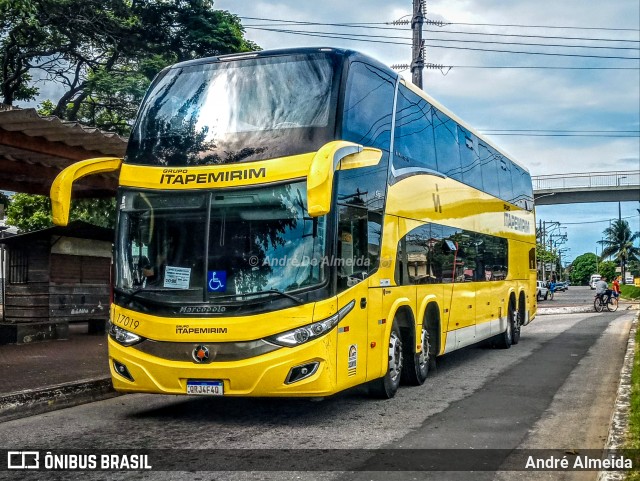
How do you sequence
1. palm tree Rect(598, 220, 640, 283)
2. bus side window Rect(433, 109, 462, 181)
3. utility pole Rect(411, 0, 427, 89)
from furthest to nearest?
palm tree Rect(598, 220, 640, 283)
utility pole Rect(411, 0, 427, 89)
bus side window Rect(433, 109, 462, 181)

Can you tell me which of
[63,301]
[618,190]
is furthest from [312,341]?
[618,190]

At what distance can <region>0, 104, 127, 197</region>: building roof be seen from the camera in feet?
38.0

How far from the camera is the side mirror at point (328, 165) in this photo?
6914 mm

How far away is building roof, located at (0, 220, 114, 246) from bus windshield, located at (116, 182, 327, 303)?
27.8ft

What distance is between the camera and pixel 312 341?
7.81 metres

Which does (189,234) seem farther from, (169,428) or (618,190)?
(618,190)

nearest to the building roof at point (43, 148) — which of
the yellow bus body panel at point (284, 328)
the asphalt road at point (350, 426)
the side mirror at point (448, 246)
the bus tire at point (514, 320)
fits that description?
the yellow bus body panel at point (284, 328)

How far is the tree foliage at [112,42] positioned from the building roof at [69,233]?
31.3 feet

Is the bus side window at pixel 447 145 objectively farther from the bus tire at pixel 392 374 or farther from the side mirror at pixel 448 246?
the bus tire at pixel 392 374

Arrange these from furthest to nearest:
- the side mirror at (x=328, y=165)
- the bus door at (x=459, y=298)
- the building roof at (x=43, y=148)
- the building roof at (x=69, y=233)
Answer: the building roof at (x=69, y=233) < the bus door at (x=459, y=298) < the building roof at (x=43, y=148) < the side mirror at (x=328, y=165)

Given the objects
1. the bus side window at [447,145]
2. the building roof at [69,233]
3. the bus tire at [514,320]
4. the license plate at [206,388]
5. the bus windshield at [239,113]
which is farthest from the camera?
the bus tire at [514,320]

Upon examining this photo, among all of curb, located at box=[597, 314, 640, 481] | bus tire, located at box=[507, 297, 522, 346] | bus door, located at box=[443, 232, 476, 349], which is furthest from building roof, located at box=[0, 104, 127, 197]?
bus tire, located at box=[507, 297, 522, 346]

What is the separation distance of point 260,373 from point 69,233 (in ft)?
34.0

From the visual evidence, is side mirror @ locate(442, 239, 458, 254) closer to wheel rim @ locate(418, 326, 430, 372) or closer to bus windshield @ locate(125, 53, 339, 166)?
wheel rim @ locate(418, 326, 430, 372)
